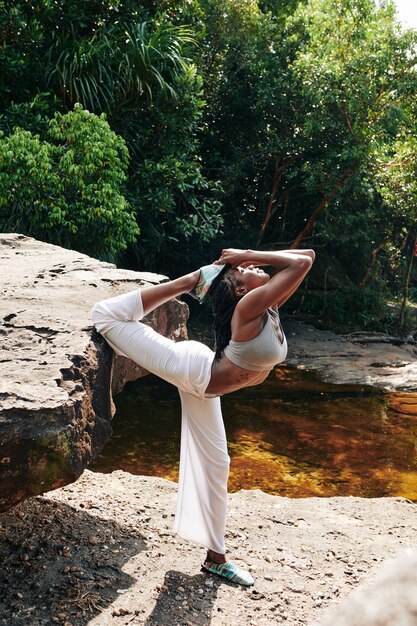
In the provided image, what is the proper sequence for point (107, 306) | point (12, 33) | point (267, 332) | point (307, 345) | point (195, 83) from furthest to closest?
point (307, 345) < point (195, 83) < point (12, 33) < point (107, 306) < point (267, 332)

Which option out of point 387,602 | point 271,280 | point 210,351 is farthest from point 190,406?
point 387,602

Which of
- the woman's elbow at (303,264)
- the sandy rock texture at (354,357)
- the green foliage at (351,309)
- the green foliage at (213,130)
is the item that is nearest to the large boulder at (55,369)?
the woman's elbow at (303,264)

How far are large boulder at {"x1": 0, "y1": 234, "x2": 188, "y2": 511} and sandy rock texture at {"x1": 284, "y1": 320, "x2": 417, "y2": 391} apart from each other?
7.16 meters

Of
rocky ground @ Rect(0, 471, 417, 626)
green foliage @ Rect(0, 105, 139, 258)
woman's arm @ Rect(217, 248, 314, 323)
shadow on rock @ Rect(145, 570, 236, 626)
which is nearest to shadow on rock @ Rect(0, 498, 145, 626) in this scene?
rocky ground @ Rect(0, 471, 417, 626)

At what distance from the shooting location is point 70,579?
11.7 ft

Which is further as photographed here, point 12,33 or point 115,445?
point 12,33

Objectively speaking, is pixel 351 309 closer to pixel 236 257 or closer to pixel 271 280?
pixel 236 257

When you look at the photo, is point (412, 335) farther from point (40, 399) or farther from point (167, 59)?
point (40, 399)

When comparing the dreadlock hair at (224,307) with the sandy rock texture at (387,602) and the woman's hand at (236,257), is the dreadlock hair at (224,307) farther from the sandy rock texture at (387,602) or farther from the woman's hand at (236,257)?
the sandy rock texture at (387,602)

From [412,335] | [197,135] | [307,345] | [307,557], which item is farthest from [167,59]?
[307,557]

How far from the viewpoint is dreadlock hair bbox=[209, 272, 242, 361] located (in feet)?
11.2

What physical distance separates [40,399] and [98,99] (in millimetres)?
8095

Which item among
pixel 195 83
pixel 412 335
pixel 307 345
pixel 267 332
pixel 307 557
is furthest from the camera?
pixel 412 335

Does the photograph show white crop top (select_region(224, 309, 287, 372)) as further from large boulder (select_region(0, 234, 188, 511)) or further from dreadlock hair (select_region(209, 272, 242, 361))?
large boulder (select_region(0, 234, 188, 511))
